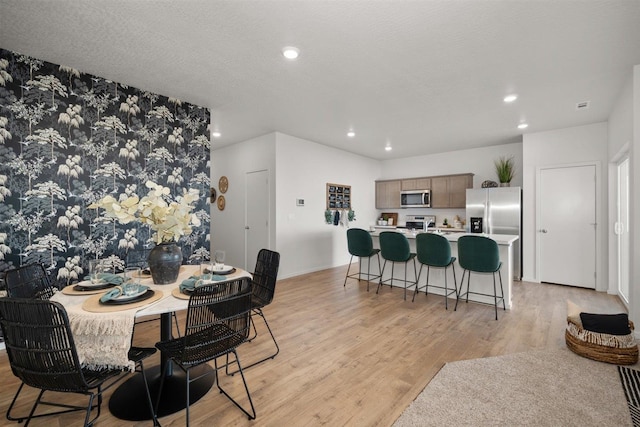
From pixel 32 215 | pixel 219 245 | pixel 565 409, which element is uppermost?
pixel 32 215

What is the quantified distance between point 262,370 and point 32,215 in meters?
2.70

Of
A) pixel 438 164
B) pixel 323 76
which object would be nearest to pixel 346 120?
pixel 323 76

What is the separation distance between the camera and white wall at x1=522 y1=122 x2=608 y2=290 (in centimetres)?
470

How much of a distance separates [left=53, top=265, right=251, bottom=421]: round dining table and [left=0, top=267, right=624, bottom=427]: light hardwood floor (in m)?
0.07

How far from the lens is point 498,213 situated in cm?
563

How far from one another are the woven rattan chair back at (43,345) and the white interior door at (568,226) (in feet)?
20.9

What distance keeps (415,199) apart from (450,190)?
843 millimetres

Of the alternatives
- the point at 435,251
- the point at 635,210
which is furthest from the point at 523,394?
the point at 635,210

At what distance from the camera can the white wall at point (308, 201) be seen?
5.52 m

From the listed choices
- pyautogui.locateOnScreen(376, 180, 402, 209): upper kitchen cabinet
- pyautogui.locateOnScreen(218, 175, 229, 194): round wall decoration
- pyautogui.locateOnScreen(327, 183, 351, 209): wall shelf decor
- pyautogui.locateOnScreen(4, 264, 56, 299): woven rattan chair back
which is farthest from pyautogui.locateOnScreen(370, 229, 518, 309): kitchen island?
pyautogui.locateOnScreen(4, 264, 56, 299): woven rattan chair back

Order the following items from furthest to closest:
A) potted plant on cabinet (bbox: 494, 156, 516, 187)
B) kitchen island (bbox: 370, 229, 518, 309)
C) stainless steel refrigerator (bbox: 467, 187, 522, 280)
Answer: potted plant on cabinet (bbox: 494, 156, 516, 187)
stainless steel refrigerator (bbox: 467, 187, 522, 280)
kitchen island (bbox: 370, 229, 518, 309)

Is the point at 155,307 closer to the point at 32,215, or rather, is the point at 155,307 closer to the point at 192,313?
the point at 192,313

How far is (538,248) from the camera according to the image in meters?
5.27

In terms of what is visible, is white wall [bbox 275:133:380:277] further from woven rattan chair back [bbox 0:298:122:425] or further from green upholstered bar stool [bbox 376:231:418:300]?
woven rattan chair back [bbox 0:298:122:425]
